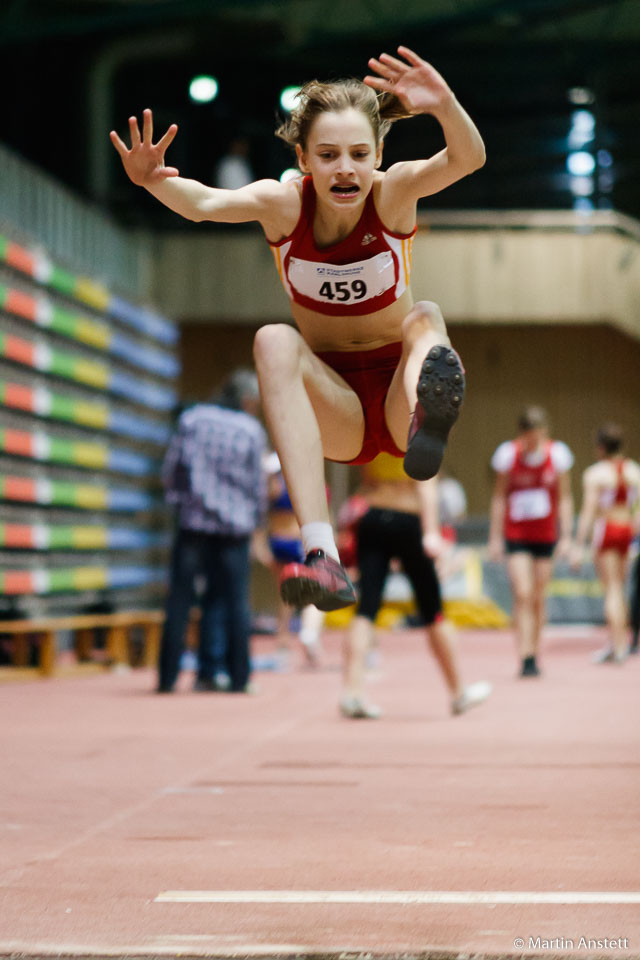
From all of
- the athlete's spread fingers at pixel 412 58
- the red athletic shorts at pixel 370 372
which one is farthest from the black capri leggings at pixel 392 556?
the athlete's spread fingers at pixel 412 58

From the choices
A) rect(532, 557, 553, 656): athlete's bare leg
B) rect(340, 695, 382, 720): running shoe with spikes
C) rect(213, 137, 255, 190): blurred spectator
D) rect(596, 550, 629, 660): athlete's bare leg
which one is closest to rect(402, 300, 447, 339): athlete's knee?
rect(340, 695, 382, 720): running shoe with spikes

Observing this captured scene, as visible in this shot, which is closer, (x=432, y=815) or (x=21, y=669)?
(x=432, y=815)

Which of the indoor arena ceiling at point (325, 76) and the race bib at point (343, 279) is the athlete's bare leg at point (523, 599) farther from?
the indoor arena ceiling at point (325, 76)

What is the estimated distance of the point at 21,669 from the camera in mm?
9703

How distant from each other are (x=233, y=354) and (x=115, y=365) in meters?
4.45

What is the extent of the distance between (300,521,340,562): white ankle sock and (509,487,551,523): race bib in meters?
5.30

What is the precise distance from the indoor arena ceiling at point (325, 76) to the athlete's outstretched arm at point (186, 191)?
10.3 metres

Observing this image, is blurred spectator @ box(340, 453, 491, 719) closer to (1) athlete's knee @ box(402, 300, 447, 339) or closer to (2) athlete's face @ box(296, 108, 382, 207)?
(1) athlete's knee @ box(402, 300, 447, 339)

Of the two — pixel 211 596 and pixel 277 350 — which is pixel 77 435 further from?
pixel 277 350

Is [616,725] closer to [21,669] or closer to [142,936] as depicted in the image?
→ [142,936]

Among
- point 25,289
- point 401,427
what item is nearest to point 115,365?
point 25,289

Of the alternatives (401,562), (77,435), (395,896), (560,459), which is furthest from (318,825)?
(77,435)

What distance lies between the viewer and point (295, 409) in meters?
3.61

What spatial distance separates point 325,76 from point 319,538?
39.1 ft
